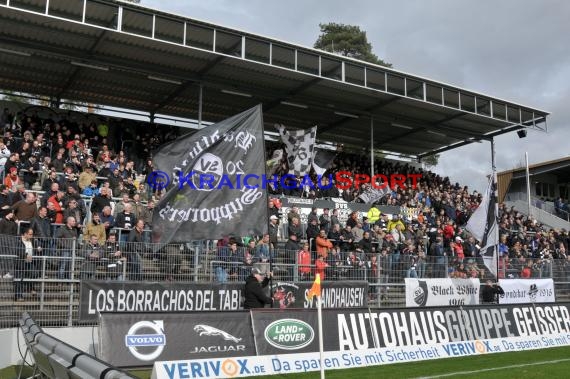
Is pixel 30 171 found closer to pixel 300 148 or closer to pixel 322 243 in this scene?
pixel 322 243

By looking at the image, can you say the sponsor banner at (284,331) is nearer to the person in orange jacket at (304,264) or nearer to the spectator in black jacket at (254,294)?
the spectator in black jacket at (254,294)

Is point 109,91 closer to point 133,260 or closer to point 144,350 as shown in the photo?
point 133,260

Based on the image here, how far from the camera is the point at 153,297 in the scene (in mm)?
13180

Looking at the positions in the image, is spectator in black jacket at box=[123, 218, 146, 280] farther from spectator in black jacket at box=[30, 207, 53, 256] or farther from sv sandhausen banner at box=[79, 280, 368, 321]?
spectator in black jacket at box=[30, 207, 53, 256]

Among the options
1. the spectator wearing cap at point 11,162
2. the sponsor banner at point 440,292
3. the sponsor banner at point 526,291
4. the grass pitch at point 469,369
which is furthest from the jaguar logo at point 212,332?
the sponsor banner at point 526,291

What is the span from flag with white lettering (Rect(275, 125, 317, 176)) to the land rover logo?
44.7 feet

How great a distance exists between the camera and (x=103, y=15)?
1939 centimetres

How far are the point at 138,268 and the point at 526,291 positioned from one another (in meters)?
14.1

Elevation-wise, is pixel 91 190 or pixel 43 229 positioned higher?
pixel 91 190

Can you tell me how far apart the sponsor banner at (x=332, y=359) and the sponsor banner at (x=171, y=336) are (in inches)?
29.6

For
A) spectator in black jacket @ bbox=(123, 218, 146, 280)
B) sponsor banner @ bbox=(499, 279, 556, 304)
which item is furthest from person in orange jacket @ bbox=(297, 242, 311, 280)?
sponsor banner @ bbox=(499, 279, 556, 304)

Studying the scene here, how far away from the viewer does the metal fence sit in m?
11.8

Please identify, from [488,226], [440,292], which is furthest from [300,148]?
[440,292]

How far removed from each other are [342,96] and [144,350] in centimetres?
1790
